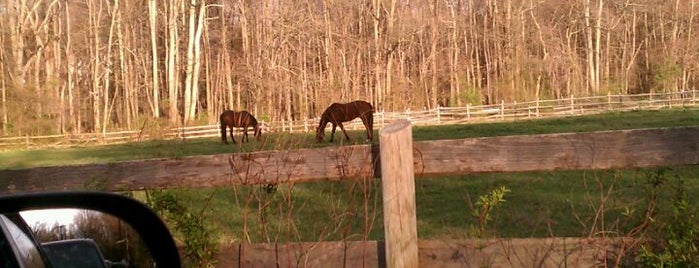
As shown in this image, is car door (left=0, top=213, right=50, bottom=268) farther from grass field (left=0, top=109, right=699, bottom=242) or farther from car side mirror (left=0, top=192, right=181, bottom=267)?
grass field (left=0, top=109, right=699, bottom=242)

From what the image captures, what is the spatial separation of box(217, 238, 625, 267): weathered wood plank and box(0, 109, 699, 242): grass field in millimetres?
143

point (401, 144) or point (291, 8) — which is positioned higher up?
point (291, 8)

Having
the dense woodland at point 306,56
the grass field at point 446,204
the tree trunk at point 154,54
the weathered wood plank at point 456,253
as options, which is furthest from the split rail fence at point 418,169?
the tree trunk at point 154,54

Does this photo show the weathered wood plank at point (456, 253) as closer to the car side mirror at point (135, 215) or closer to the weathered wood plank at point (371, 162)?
the weathered wood plank at point (371, 162)

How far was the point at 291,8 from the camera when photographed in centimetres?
4909

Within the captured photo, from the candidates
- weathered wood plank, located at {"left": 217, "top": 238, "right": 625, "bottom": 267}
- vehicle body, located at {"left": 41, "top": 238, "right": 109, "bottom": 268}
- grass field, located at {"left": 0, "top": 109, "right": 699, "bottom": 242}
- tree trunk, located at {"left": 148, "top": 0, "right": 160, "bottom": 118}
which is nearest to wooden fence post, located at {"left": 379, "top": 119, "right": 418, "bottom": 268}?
weathered wood plank, located at {"left": 217, "top": 238, "right": 625, "bottom": 267}

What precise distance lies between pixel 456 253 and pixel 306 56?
44.9 metres

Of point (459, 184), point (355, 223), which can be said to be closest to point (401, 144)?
point (355, 223)

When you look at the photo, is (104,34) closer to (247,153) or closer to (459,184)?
(459,184)

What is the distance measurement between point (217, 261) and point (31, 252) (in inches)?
94.6

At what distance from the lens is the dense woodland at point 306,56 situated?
1806 inches

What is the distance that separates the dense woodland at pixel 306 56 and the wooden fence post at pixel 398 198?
3862 centimetres

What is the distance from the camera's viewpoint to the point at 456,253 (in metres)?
4.05

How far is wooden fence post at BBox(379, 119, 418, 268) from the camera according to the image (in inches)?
159
